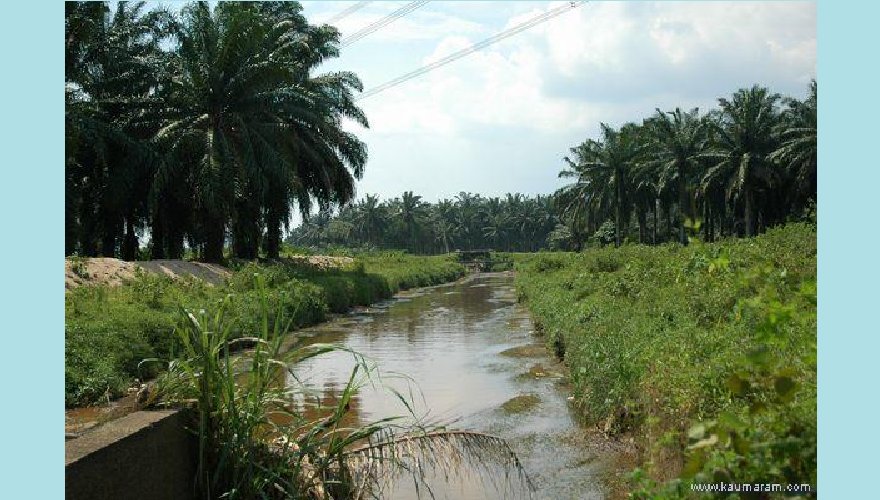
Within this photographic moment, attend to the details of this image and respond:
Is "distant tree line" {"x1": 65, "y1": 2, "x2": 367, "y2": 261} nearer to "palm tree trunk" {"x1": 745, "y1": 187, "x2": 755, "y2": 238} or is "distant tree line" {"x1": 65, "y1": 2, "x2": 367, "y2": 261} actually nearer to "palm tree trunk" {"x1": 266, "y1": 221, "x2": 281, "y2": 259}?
"palm tree trunk" {"x1": 266, "y1": 221, "x2": 281, "y2": 259}

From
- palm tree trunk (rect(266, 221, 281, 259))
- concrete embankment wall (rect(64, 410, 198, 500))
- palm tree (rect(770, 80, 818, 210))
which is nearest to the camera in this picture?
concrete embankment wall (rect(64, 410, 198, 500))

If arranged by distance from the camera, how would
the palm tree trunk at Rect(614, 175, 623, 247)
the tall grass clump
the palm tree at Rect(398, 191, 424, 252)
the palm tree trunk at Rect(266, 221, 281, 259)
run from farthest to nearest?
the palm tree at Rect(398, 191, 424, 252), the palm tree trunk at Rect(614, 175, 623, 247), the palm tree trunk at Rect(266, 221, 281, 259), the tall grass clump

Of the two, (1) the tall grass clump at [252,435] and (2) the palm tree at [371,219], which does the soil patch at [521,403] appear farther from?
(2) the palm tree at [371,219]

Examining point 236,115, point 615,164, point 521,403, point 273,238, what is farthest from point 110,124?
point 615,164

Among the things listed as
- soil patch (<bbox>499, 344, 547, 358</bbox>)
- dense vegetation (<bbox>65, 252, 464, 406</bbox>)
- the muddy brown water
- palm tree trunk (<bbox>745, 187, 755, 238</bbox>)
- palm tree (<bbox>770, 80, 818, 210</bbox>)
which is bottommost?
the muddy brown water

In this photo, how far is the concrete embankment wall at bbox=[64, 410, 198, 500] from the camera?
4246 mm

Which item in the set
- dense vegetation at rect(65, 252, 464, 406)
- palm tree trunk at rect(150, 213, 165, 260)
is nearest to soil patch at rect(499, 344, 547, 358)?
dense vegetation at rect(65, 252, 464, 406)

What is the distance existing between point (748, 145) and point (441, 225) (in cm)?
6062

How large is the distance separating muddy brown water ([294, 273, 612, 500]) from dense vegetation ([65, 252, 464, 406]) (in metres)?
1.19

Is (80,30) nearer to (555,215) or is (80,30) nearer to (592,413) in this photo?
(592,413)

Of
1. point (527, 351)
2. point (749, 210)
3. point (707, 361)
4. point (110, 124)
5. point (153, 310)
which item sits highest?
point (110, 124)

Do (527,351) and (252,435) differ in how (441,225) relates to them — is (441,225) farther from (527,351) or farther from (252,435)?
(252,435)

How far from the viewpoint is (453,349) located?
62.2 ft

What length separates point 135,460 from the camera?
4660 millimetres
